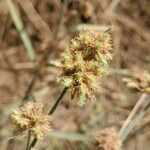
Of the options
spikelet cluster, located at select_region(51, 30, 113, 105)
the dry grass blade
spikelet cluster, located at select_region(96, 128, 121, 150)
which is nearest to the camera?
spikelet cluster, located at select_region(51, 30, 113, 105)

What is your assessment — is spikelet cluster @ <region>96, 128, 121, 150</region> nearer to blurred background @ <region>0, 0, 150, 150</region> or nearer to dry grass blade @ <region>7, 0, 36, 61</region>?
dry grass blade @ <region>7, 0, 36, 61</region>

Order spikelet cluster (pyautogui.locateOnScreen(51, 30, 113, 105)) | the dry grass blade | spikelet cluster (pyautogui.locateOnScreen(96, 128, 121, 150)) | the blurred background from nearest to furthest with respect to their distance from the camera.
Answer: spikelet cluster (pyautogui.locateOnScreen(51, 30, 113, 105)), spikelet cluster (pyautogui.locateOnScreen(96, 128, 121, 150)), the dry grass blade, the blurred background

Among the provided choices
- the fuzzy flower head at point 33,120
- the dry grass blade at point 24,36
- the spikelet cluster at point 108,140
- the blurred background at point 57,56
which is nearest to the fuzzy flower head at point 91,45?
the fuzzy flower head at point 33,120

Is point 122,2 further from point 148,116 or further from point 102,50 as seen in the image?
point 102,50

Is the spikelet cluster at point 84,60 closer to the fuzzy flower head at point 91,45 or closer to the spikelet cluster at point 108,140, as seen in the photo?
the fuzzy flower head at point 91,45

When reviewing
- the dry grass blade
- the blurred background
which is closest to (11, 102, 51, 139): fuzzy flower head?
the dry grass blade

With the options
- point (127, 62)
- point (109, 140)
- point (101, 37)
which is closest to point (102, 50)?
point (101, 37)

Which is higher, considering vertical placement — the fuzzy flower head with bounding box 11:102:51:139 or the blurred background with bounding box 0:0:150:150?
the blurred background with bounding box 0:0:150:150

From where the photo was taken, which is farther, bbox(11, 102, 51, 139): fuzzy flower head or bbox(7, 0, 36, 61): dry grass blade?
bbox(7, 0, 36, 61): dry grass blade
